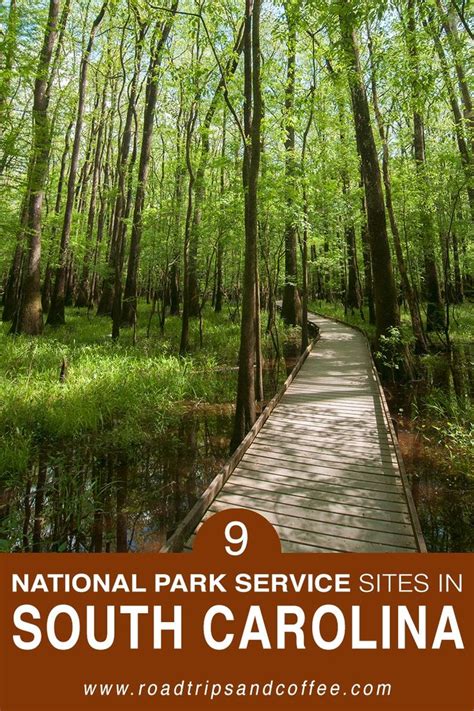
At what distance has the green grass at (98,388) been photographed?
6.98 meters

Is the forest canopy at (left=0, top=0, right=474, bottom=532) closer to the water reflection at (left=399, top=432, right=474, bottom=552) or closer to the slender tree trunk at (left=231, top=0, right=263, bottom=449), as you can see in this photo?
the slender tree trunk at (left=231, top=0, right=263, bottom=449)

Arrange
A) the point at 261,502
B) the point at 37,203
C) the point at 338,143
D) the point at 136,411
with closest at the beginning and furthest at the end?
the point at 261,502
the point at 136,411
the point at 37,203
the point at 338,143

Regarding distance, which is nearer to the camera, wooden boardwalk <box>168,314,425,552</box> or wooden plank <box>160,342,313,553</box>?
wooden plank <box>160,342,313,553</box>

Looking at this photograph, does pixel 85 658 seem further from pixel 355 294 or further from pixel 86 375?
pixel 355 294

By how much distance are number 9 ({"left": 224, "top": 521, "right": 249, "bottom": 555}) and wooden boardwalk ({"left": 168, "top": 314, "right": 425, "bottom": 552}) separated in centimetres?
71

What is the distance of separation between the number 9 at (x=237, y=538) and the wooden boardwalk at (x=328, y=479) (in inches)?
28.0

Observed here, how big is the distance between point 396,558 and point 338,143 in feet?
57.1

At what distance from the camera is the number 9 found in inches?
120

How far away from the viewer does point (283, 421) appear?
7.12 meters

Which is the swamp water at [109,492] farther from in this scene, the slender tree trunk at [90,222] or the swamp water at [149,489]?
the slender tree trunk at [90,222]

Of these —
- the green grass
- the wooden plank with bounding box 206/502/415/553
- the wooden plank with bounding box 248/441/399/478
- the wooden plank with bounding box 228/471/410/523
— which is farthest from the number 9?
the green grass

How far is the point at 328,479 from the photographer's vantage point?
5043mm

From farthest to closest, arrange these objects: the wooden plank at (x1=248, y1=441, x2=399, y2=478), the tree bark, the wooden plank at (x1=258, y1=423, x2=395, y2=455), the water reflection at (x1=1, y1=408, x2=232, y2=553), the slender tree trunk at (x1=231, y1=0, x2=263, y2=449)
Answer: the tree bark
the slender tree trunk at (x1=231, y1=0, x2=263, y2=449)
the wooden plank at (x1=258, y1=423, x2=395, y2=455)
the wooden plank at (x1=248, y1=441, x2=399, y2=478)
the water reflection at (x1=1, y1=408, x2=232, y2=553)

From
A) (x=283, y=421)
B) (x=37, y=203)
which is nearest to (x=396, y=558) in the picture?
A: (x=283, y=421)
